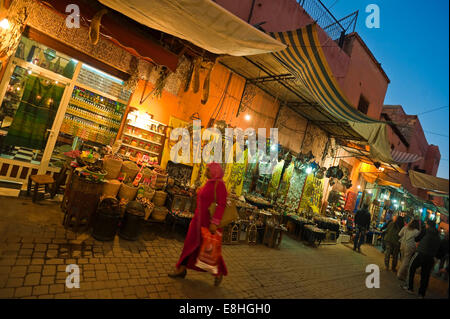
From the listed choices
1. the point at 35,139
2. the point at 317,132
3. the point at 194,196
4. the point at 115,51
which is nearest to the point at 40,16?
the point at 115,51

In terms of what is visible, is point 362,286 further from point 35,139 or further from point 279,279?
point 35,139

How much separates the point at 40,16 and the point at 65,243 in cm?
525

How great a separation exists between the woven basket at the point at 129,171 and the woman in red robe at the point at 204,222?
3.16 m

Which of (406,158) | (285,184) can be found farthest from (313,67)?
(406,158)

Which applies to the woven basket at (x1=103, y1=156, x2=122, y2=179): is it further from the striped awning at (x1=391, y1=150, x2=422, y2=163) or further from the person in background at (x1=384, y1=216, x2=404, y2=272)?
the striped awning at (x1=391, y1=150, x2=422, y2=163)

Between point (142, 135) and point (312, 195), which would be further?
point (312, 195)

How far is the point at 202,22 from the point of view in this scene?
134 inches

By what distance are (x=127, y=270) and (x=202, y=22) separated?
4.34 metres

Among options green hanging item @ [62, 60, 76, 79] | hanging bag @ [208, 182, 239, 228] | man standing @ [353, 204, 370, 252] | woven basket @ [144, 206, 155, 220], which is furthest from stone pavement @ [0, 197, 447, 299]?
man standing @ [353, 204, 370, 252]

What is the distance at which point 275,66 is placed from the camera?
7602 millimetres

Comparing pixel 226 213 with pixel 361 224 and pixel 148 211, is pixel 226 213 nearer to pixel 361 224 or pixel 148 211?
pixel 148 211

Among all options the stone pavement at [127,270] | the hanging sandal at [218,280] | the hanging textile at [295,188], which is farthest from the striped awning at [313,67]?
the hanging textile at [295,188]

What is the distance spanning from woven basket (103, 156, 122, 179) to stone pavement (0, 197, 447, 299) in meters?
1.39

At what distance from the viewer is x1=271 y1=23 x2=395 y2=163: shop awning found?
422 centimetres
